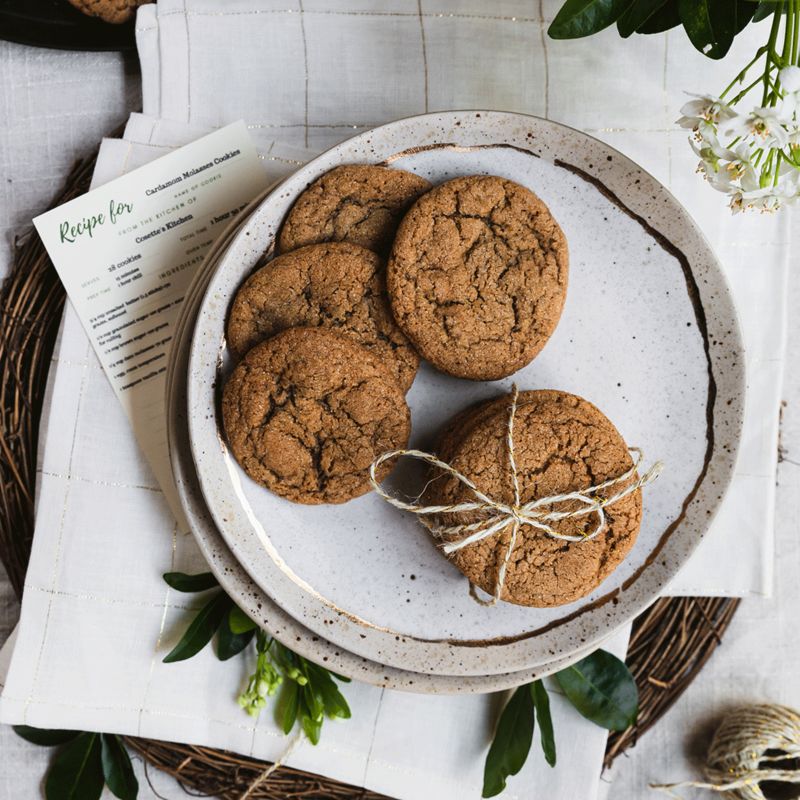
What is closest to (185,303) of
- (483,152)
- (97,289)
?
(97,289)

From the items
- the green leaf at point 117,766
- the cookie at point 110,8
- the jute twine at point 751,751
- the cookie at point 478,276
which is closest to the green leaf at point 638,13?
the cookie at point 478,276

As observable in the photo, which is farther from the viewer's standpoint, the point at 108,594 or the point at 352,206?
the point at 108,594

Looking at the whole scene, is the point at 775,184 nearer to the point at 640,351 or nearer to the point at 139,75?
the point at 640,351

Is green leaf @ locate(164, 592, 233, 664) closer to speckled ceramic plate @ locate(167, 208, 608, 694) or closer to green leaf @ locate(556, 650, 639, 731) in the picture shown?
speckled ceramic plate @ locate(167, 208, 608, 694)

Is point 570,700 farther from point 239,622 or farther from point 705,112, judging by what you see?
point 705,112

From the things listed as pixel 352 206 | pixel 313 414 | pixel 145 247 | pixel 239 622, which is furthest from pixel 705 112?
pixel 239 622

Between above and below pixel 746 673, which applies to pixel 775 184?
above
